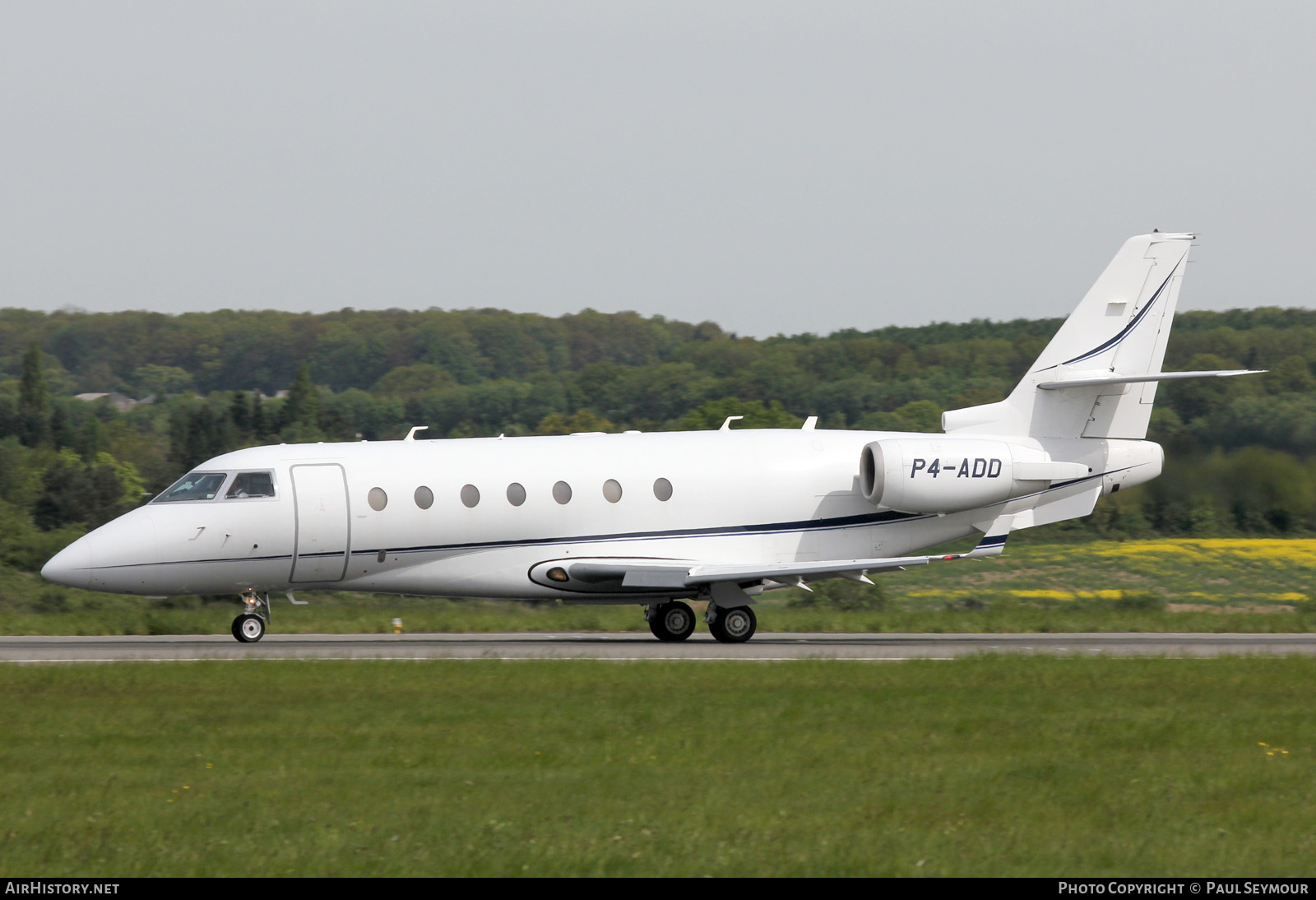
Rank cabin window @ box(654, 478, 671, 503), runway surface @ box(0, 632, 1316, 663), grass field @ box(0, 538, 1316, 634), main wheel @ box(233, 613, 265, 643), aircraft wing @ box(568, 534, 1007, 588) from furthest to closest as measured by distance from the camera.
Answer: grass field @ box(0, 538, 1316, 634) < cabin window @ box(654, 478, 671, 503) < aircraft wing @ box(568, 534, 1007, 588) < main wheel @ box(233, 613, 265, 643) < runway surface @ box(0, 632, 1316, 663)

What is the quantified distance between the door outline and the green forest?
68.3 feet

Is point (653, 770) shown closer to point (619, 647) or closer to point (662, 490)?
point (619, 647)

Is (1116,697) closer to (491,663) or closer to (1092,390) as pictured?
(491,663)

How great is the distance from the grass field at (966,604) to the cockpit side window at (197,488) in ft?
14.7

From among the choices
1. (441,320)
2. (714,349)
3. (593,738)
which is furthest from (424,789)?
(441,320)

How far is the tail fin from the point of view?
27859 millimetres

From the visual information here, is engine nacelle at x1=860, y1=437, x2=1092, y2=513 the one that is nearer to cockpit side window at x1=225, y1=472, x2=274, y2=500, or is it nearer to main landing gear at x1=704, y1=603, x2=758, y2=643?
main landing gear at x1=704, y1=603, x2=758, y2=643

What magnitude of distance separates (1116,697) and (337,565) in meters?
12.2

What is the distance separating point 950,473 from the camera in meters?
26.2

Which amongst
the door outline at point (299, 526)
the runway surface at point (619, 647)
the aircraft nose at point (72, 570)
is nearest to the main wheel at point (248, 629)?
the runway surface at point (619, 647)

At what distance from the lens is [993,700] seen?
16906 millimetres

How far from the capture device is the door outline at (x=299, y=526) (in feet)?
78.1

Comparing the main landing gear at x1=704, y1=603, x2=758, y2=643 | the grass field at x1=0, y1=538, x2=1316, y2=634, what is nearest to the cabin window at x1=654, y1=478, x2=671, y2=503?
the main landing gear at x1=704, y1=603, x2=758, y2=643

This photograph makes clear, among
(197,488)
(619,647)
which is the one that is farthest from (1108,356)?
(197,488)
